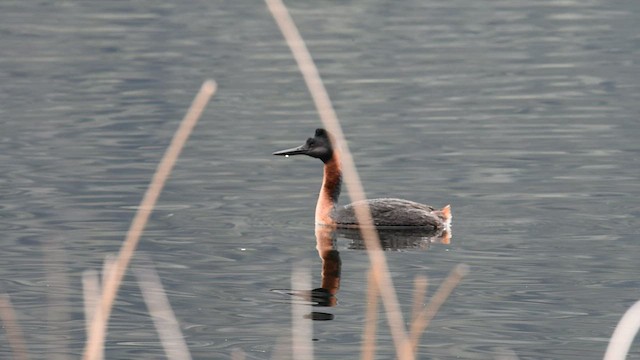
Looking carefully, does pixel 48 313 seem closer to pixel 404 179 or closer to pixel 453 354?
pixel 453 354

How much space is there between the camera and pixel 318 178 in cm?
1569

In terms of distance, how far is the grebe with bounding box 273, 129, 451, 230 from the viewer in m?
12.7

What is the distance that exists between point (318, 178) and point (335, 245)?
3282 mm

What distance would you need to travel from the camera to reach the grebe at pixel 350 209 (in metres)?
12.7

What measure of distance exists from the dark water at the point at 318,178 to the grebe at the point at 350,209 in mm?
250

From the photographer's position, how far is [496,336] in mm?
8836

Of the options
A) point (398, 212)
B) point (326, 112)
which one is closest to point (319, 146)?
point (398, 212)

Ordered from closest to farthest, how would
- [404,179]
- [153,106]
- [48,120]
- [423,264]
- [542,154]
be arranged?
[423,264]
[404,179]
[542,154]
[48,120]
[153,106]

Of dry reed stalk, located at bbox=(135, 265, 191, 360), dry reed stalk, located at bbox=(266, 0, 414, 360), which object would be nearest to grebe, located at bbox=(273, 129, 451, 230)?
dry reed stalk, located at bbox=(135, 265, 191, 360)

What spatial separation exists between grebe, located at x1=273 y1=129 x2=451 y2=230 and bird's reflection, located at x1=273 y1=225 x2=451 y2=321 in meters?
0.07

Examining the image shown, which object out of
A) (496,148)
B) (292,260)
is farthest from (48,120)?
(292,260)

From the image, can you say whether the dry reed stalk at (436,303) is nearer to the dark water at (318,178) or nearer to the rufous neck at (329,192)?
the dark water at (318,178)

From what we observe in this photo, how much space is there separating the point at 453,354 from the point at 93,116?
1297cm

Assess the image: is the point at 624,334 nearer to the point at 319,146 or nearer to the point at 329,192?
the point at 329,192
